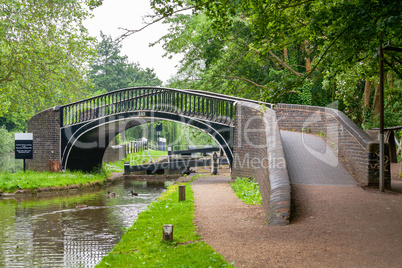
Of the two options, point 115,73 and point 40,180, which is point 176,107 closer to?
point 40,180

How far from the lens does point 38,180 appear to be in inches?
669

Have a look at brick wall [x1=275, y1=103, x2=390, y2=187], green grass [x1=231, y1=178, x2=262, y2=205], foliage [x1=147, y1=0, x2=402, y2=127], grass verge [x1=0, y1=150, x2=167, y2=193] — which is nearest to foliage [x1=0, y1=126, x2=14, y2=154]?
grass verge [x1=0, y1=150, x2=167, y2=193]

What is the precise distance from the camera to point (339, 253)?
18.0 ft

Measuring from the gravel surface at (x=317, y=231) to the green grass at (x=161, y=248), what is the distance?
0.21 m

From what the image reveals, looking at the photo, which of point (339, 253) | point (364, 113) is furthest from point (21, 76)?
point (339, 253)

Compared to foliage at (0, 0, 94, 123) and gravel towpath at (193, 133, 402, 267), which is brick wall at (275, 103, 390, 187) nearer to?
gravel towpath at (193, 133, 402, 267)

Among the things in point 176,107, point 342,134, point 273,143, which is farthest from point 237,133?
point 273,143

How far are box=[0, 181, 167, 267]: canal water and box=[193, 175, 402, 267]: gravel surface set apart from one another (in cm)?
200

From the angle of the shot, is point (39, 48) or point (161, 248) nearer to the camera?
point (161, 248)

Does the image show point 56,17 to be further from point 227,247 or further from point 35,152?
point 227,247

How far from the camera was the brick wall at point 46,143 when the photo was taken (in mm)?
20734

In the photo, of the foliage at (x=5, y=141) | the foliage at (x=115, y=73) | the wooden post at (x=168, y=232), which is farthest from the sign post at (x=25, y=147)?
the foliage at (x=115, y=73)

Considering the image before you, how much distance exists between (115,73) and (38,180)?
3893 cm

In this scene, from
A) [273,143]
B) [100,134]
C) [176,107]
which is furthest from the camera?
[100,134]
